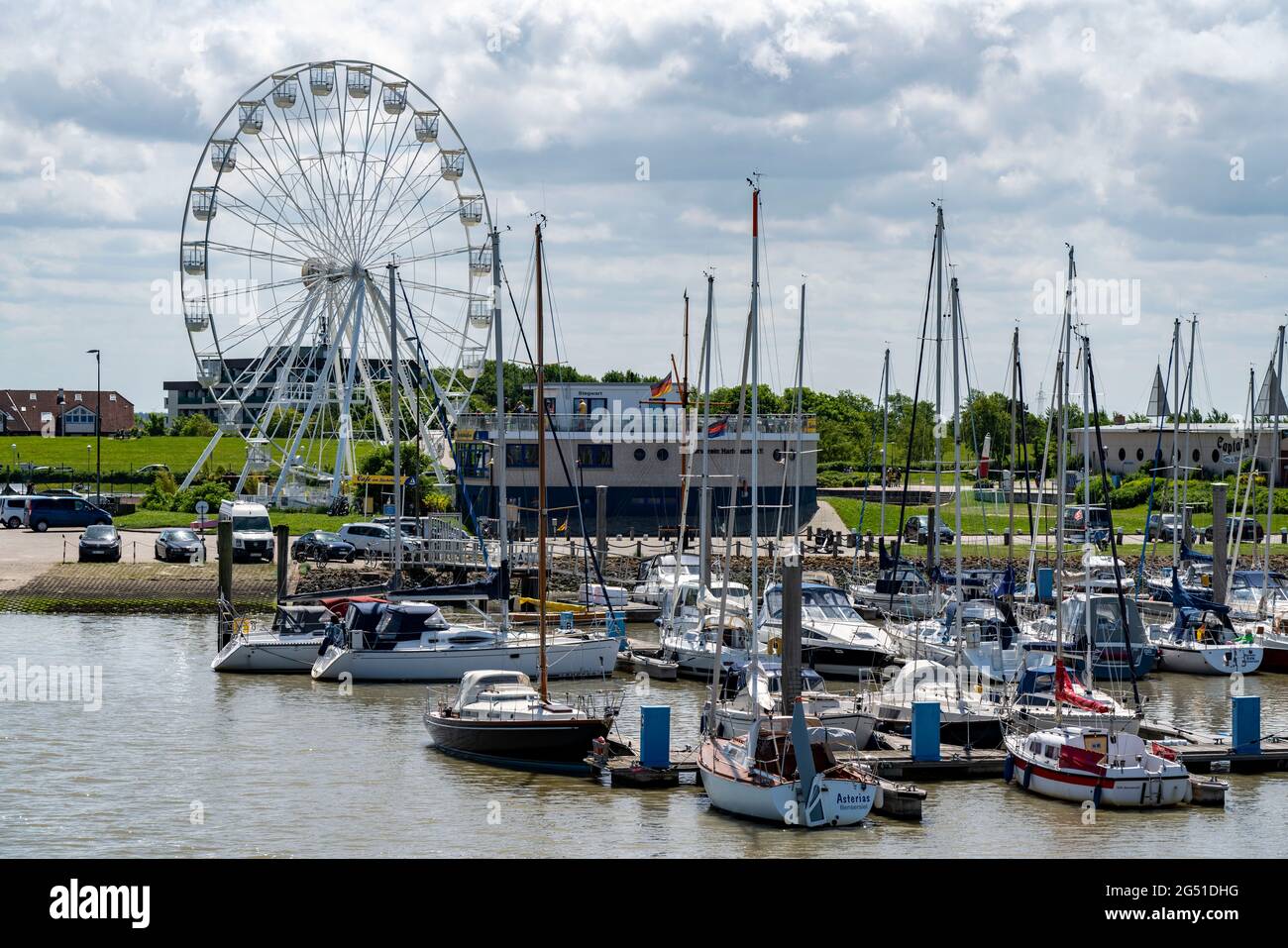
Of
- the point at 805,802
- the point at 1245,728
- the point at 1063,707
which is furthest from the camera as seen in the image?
the point at 1063,707

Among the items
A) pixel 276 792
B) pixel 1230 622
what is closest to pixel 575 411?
pixel 1230 622

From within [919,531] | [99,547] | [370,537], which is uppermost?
[919,531]

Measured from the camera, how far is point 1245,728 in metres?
33.8

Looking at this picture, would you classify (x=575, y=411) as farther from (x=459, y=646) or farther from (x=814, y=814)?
(x=814, y=814)

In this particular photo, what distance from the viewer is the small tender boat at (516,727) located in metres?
33.0

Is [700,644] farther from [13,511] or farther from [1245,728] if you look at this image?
[13,511]

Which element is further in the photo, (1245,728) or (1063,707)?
(1063,707)

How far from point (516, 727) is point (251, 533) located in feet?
116

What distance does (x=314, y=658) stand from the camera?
45.6 metres

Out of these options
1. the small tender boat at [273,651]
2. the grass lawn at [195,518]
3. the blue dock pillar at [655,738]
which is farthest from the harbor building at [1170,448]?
the blue dock pillar at [655,738]

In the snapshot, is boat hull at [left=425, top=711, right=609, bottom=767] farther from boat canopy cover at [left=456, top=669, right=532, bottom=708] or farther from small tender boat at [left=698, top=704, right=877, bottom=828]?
small tender boat at [left=698, top=704, right=877, bottom=828]

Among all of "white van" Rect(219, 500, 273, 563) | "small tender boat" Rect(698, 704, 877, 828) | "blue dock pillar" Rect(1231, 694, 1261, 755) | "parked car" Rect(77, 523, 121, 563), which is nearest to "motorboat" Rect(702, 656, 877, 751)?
"small tender boat" Rect(698, 704, 877, 828)

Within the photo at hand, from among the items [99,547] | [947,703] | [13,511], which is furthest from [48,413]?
[947,703]

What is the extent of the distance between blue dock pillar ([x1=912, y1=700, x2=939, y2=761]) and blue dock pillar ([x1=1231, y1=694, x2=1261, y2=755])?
6139 millimetres
